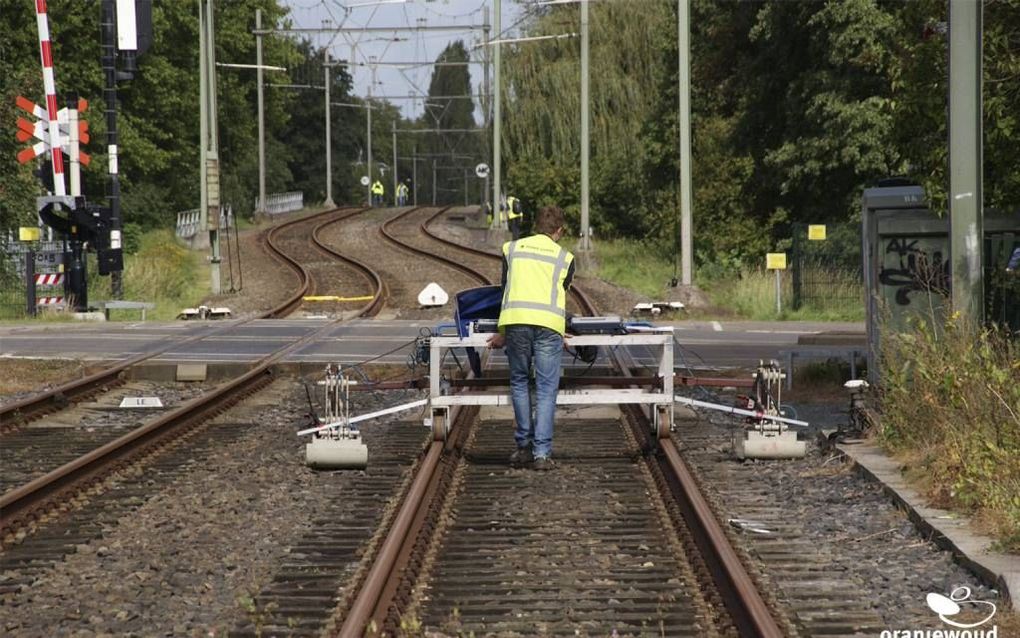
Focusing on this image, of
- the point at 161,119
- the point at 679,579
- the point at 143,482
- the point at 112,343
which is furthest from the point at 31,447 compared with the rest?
the point at 161,119

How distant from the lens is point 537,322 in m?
10.8

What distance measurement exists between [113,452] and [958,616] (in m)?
6.99

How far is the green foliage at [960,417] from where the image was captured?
860 centimetres

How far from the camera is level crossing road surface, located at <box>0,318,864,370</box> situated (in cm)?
1947

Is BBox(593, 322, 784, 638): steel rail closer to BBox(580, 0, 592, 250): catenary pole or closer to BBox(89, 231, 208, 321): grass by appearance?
BBox(89, 231, 208, 321): grass

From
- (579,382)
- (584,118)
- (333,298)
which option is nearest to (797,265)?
(333,298)

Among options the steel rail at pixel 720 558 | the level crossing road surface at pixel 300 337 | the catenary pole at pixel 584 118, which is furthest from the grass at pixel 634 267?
the steel rail at pixel 720 558

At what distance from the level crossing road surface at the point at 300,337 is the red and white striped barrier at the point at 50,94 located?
14.1 feet

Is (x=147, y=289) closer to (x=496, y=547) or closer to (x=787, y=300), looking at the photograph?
(x=787, y=300)

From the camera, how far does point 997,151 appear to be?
13203 mm

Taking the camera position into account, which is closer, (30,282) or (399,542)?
(399,542)

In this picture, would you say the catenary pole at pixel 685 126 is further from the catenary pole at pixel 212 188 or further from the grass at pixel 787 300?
the catenary pole at pixel 212 188

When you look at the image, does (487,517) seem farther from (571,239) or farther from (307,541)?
(571,239)

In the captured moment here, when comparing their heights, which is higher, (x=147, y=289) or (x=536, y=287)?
(x=536, y=287)
